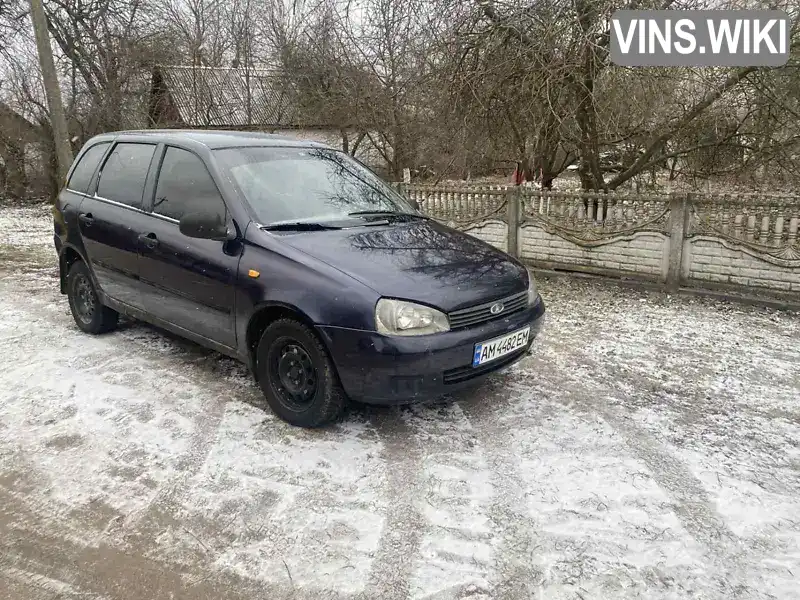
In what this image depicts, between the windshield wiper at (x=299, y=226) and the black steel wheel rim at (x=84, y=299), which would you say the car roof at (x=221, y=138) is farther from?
the black steel wheel rim at (x=84, y=299)

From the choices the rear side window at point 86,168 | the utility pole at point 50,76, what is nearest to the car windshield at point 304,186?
the rear side window at point 86,168

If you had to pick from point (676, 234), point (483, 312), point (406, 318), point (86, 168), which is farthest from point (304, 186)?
point (676, 234)

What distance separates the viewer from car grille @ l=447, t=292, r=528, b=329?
3299mm

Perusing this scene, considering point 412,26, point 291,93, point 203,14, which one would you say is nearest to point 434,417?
point 412,26

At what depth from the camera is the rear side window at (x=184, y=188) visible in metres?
3.93

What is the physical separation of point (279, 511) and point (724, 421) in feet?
9.29

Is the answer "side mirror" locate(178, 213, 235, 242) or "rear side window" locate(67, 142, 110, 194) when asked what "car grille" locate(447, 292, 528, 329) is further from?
"rear side window" locate(67, 142, 110, 194)

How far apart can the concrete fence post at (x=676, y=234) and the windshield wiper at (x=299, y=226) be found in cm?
442

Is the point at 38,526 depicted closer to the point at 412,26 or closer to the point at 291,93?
the point at 412,26

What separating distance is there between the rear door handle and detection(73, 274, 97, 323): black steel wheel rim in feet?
4.01

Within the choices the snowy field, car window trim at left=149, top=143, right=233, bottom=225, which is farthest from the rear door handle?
the snowy field

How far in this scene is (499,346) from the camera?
353 cm

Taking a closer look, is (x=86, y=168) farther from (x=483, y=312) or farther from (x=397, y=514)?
(x=397, y=514)

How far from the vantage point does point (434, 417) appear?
378 centimetres
